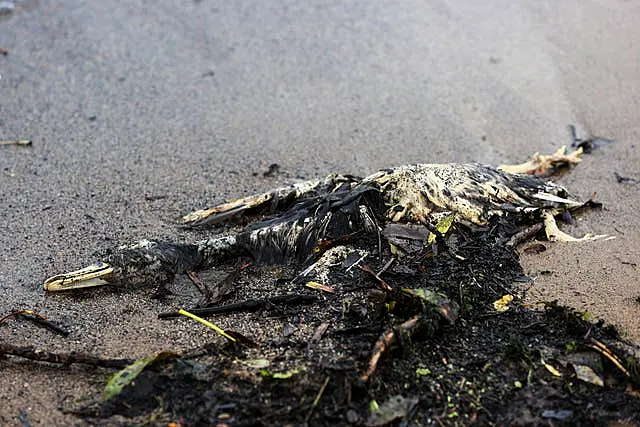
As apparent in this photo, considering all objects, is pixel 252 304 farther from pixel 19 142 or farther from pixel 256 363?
pixel 19 142

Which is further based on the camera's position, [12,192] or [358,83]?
[358,83]

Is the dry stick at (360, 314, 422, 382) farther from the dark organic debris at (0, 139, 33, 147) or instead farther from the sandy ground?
the dark organic debris at (0, 139, 33, 147)

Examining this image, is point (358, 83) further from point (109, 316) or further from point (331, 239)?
point (109, 316)

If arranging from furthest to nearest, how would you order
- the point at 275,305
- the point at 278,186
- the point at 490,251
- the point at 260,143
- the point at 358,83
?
1. the point at 358,83
2. the point at 260,143
3. the point at 278,186
4. the point at 490,251
5. the point at 275,305

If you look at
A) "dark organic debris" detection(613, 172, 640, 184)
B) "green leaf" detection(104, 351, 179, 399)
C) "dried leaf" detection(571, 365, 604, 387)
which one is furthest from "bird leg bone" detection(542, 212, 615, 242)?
"green leaf" detection(104, 351, 179, 399)

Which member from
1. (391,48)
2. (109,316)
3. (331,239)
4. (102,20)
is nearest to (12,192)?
(109,316)

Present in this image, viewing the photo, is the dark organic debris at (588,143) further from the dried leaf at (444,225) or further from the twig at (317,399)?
the twig at (317,399)
